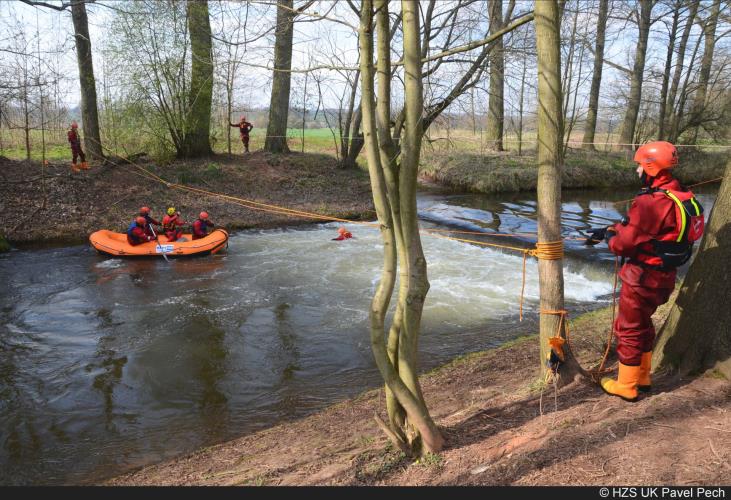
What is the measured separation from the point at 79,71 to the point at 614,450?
59.1 feet

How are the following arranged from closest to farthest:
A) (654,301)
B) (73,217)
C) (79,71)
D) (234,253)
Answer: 1. (654,301)
2. (234,253)
3. (73,217)
4. (79,71)

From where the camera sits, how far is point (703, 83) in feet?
74.2

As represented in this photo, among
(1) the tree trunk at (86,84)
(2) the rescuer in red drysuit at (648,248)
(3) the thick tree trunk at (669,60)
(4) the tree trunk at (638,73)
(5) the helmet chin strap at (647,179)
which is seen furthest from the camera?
(4) the tree trunk at (638,73)

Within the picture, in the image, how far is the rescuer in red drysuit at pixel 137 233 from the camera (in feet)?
36.9

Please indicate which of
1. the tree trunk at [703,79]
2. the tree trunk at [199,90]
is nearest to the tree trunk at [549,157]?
the tree trunk at [199,90]

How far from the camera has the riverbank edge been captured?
3.86m

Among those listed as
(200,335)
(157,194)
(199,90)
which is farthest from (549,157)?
(199,90)

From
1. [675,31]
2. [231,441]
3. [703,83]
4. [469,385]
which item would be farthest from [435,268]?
[703,83]

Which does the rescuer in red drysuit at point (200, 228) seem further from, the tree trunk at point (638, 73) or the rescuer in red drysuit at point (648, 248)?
the tree trunk at point (638, 73)

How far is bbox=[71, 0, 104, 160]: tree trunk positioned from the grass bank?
1282 centimetres

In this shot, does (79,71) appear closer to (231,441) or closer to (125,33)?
(125,33)

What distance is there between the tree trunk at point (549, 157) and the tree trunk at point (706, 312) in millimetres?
821

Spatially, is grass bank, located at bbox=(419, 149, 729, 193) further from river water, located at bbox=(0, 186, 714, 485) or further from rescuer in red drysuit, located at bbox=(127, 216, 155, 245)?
rescuer in red drysuit, located at bbox=(127, 216, 155, 245)

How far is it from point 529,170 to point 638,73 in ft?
25.1
